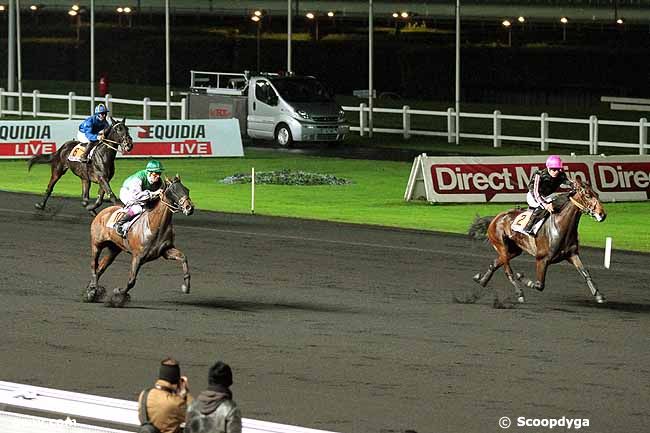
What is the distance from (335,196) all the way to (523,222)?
44.5ft

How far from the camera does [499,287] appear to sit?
18750 mm

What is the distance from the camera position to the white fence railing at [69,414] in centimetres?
884

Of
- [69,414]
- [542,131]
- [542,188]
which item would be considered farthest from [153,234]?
[542,131]

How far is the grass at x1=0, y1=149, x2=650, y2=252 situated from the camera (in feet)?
85.3

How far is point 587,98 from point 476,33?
15.4m

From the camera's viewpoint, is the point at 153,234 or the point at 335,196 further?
the point at 335,196

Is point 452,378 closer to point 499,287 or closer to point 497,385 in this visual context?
point 497,385

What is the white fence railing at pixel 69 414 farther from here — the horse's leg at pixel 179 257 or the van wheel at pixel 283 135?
the van wheel at pixel 283 135

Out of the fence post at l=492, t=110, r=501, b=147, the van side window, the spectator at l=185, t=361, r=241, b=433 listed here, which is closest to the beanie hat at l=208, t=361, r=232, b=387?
the spectator at l=185, t=361, r=241, b=433

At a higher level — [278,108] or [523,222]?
[278,108]

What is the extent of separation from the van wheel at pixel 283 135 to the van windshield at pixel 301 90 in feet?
2.61

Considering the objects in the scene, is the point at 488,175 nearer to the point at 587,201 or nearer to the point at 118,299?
the point at 587,201

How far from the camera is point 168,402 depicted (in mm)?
8617

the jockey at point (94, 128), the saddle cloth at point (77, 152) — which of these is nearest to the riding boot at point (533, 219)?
the jockey at point (94, 128)
